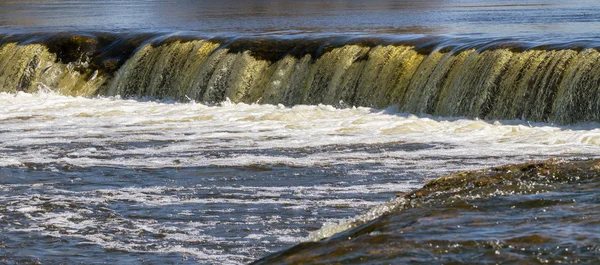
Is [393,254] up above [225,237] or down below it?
above

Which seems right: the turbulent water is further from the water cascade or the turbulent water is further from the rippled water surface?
the rippled water surface

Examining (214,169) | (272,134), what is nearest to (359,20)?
(272,134)

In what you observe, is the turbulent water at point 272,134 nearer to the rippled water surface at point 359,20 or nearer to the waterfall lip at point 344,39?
the waterfall lip at point 344,39

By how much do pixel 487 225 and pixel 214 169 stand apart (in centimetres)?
733

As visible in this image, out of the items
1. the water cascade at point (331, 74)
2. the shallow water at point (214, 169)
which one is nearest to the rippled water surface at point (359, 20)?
the water cascade at point (331, 74)

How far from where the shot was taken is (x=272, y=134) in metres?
16.3

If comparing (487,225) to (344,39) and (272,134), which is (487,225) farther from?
(344,39)

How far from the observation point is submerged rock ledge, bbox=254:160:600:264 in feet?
19.4

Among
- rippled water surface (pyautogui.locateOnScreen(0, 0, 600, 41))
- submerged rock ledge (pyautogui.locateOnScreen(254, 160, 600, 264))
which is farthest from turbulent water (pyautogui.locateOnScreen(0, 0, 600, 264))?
rippled water surface (pyautogui.locateOnScreen(0, 0, 600, 41))

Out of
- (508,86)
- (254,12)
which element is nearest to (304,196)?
(508,86)

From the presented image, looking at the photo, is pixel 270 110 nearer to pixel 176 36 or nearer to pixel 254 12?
pixel 176 36

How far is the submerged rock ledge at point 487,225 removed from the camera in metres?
5.92

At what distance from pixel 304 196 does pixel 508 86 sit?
6551mm

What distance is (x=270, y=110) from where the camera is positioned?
62.9ft
